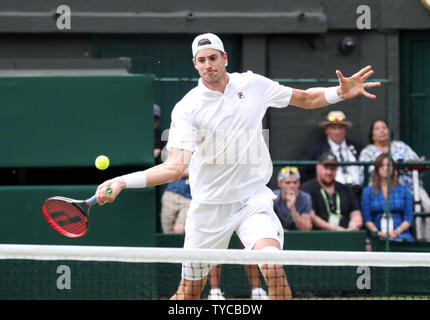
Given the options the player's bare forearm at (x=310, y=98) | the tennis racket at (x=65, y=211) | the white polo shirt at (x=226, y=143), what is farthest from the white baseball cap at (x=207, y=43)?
the tennis racket at (x=65, y=211)

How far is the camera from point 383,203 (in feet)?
29.0

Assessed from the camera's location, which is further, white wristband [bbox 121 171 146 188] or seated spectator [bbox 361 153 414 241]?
seated spectator [bbox 361 153 414 241]

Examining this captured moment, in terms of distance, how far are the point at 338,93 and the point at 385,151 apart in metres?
3.25

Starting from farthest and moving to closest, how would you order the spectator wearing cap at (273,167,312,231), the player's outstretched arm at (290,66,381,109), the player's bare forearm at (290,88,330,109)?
the spectator wearing cap at (273,167,312,231)
the player's bare forearm at (290,88,330,109)
the player's outstretched arm at (290,66,381,109)

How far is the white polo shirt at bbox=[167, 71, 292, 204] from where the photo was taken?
5.96 m

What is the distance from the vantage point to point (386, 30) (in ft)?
36.5

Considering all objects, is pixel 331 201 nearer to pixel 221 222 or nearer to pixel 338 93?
pixel 338 93

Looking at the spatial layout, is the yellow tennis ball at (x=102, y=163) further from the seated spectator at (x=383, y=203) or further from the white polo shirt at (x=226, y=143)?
the seated spectator at (x=383, y=203)

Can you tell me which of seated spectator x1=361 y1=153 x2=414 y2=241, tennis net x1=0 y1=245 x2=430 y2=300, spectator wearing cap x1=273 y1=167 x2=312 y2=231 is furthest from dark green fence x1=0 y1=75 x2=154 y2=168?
seated spectator x1=361 y1=153 x2=414 y2=241

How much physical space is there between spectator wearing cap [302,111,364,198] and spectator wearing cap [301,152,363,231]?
0.22m

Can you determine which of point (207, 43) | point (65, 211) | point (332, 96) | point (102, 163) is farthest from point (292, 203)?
point (65, 211)

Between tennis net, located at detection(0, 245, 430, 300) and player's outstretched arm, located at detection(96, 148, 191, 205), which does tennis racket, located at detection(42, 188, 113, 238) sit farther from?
tennis net, located at detection(0, 245, 430, 300)

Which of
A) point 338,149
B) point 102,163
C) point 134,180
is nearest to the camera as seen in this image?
point 134,180

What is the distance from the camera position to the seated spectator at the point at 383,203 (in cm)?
885
